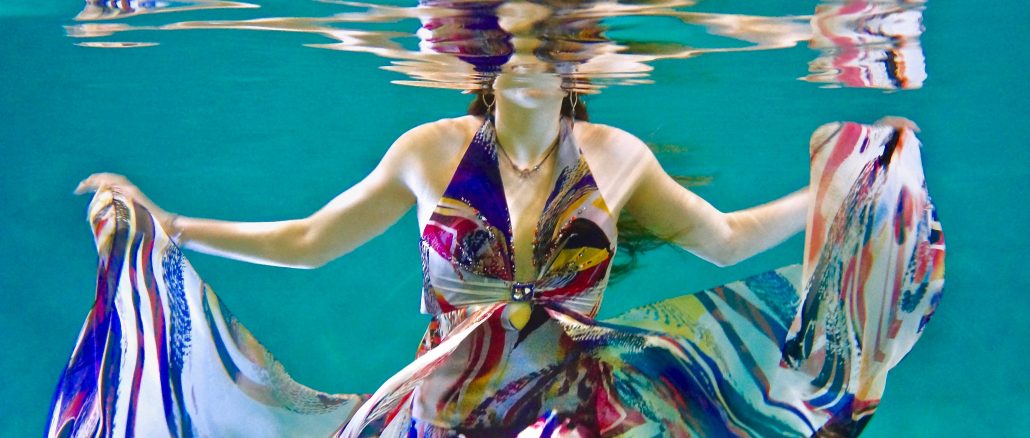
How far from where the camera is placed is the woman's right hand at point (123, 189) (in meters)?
2.91

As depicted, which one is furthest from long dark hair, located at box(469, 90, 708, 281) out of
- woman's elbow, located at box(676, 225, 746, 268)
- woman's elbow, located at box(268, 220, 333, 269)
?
woman's elbow, located at box(268, 220, 333, 269)

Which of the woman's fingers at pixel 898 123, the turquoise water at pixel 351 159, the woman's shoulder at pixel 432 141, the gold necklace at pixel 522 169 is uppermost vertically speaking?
the woman's shoulder at pixel 432 141

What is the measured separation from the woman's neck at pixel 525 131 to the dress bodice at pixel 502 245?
0.13 metres

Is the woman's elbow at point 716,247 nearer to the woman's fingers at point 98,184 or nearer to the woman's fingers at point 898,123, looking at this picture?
the woman's fingers at point 898,123

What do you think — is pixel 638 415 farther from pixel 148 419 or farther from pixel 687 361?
pixel 148 419

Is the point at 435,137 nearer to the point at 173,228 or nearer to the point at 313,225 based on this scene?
the point at 313,225

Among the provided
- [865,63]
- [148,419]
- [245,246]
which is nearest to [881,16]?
[865,63]

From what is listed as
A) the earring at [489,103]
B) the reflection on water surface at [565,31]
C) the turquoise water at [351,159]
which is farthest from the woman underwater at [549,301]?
the reflection on water surface at [565,31]

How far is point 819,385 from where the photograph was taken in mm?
2902

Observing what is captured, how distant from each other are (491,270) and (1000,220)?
13549mm

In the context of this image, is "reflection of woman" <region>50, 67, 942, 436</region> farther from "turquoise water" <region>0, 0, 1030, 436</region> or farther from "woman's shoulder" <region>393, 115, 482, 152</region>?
"turquoise water" <region>0, 0, 1030, 436</region>

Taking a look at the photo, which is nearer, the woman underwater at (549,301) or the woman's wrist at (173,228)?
the woman underwater at (549,301)

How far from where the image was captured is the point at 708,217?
10.1 ft

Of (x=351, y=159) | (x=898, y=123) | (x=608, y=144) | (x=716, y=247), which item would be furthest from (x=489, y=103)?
(x=351, y=159)
